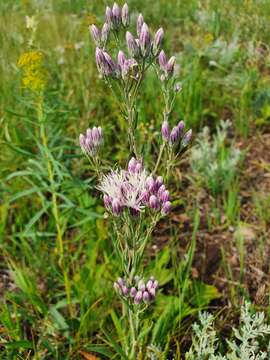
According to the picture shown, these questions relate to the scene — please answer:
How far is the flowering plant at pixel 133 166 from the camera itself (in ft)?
5.19

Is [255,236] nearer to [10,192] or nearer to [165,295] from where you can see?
[165,295]

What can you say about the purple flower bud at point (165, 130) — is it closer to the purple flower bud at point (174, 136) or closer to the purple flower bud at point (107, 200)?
the purple flower bud at point (174, 136)

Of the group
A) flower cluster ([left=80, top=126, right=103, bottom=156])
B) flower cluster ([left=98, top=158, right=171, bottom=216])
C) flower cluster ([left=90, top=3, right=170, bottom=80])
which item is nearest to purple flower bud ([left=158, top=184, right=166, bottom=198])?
flower cluster ([left=98, top=158, right=171, bottom=216])

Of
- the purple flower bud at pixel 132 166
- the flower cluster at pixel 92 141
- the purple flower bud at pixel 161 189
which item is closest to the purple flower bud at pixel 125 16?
the flower cluster at pixel 92 141

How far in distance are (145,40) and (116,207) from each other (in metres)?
0.56

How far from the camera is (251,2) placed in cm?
346

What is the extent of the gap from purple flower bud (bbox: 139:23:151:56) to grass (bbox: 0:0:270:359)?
2.03 feet

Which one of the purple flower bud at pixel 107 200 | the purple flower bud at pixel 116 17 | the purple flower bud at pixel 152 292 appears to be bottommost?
the purple flower bud at pixel 152 292

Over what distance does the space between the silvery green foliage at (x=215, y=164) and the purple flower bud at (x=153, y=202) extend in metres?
1.53

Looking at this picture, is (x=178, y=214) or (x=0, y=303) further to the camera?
(x=178, y=214)

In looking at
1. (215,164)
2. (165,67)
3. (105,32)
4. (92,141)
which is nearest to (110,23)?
(105,32)

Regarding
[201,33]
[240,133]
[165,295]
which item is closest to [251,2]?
[240,133]

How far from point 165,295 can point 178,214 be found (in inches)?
26.8

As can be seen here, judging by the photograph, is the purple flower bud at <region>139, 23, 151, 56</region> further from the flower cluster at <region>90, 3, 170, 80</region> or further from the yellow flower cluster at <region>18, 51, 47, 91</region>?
the yellow flower cluster at <region>18, 51, 47, 91</region>
